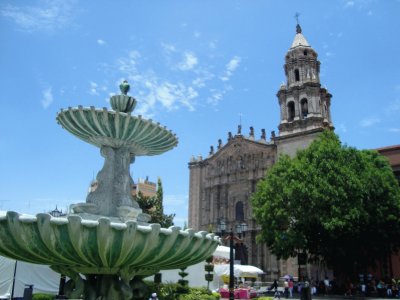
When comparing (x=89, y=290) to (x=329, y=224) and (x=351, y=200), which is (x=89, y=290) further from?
(x=351, y=200)

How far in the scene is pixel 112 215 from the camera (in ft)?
21.6

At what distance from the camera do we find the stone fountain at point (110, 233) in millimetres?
4066

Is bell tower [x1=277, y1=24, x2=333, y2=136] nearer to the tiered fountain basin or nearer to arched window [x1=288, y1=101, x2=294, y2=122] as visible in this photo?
arched window [x1=288, y1=101, x2=294, y2=122]

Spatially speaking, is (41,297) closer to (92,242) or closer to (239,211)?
(92,242)

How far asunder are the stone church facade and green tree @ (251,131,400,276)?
24.8 ft

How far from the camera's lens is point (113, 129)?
21.2 ft

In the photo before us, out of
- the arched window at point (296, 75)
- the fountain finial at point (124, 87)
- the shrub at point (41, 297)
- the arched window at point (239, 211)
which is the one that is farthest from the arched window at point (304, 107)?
the fountain finial at point (124, 87)

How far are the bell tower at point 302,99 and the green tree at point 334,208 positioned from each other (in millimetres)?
8226

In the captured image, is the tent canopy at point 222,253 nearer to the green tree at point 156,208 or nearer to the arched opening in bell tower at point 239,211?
the green tree at point 156,208

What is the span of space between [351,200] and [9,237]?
742 inches

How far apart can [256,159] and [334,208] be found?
1644cm

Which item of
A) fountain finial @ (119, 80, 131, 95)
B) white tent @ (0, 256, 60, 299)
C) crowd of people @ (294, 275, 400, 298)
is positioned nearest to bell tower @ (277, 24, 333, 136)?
crowd of people @ (294, 275, 400, 298)

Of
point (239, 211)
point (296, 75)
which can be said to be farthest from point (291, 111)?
point (239, 211)

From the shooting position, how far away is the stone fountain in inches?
160
